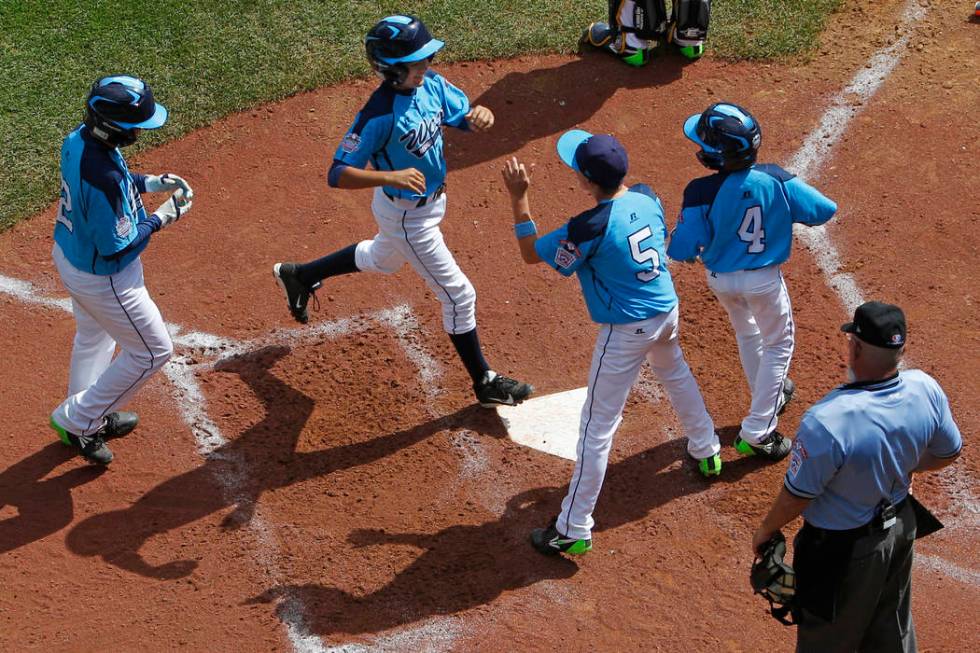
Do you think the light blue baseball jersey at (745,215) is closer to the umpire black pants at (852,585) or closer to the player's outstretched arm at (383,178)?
the player's outstretched arm at (383,178)

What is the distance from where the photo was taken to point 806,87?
921 cm

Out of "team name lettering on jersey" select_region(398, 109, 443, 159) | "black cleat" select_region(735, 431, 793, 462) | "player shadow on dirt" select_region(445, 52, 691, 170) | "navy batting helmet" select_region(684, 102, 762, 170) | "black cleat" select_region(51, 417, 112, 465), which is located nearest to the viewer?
"navy batting helmet" select_region(684, 102, 762, 170)

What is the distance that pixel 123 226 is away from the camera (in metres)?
5.71

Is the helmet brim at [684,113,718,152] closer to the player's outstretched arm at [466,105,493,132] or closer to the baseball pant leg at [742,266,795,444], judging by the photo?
the baseball pant leg at [742,266,795,444]

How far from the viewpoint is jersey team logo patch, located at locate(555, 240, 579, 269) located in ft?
17.0

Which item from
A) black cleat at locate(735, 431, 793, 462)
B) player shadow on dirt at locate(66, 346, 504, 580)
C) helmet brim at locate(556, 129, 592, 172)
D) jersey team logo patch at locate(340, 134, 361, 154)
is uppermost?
helmet brim at locate(556, 129, 592, 172)

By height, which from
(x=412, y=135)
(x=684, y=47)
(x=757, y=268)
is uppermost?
(x=412, y=135)

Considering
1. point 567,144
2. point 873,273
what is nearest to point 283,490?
point 567,144

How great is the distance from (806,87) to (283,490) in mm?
5803

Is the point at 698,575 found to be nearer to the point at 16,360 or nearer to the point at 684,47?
the point at 16,360

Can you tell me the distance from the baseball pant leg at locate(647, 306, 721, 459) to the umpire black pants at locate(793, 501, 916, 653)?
1.38 meters

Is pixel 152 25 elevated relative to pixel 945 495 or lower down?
elevated

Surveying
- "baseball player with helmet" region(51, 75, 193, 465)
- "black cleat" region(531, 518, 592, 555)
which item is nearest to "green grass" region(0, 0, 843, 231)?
"baseball player with helmet" region(51, 75, 193, 465)

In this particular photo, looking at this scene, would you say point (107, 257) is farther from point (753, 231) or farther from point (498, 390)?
point (753, 231)
